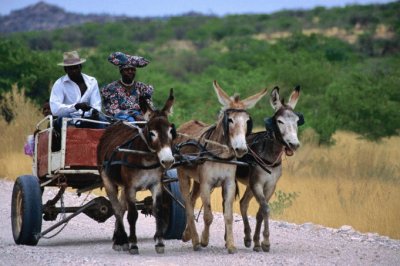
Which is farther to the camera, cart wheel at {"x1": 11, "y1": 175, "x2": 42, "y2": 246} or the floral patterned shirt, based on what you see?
the floral patterned shirt

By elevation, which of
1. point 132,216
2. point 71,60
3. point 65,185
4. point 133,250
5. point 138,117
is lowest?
point 133,250

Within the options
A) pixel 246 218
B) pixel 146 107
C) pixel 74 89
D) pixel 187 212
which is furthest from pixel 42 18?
pixel 146 107

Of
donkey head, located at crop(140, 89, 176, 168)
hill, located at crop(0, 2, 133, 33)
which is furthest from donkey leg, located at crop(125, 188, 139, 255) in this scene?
hill, located at crop(0, 2, 133, 33)

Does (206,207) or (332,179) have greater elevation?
(206,207)

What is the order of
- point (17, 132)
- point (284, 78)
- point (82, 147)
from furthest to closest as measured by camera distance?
point (284, 78), point (17, 132), point (82, 147)

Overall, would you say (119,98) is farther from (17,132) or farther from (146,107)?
(17,132)

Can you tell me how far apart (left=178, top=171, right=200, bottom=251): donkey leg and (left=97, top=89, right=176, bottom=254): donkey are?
2.09ft

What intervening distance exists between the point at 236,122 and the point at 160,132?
36.8 inches

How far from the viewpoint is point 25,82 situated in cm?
3191

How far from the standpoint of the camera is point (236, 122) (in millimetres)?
11406

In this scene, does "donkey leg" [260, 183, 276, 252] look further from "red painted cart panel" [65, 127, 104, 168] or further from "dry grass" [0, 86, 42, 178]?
"dry grass" [0, 86, 42, 178]

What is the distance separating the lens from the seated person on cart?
510 inches

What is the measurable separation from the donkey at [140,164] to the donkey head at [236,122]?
2.22 ft

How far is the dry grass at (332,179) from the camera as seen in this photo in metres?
14.9
